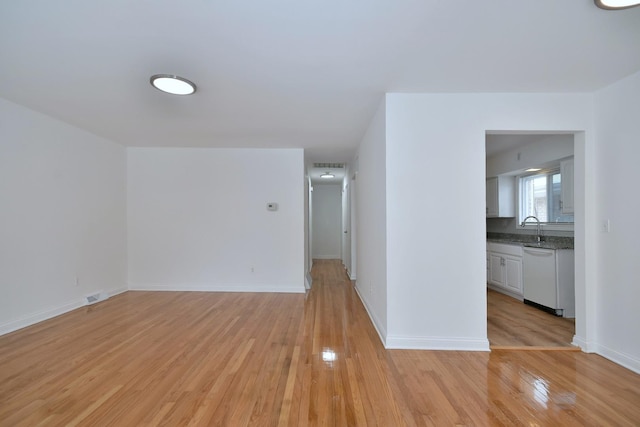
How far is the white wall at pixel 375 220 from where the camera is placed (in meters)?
2.87

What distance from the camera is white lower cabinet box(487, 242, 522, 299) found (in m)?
4.20

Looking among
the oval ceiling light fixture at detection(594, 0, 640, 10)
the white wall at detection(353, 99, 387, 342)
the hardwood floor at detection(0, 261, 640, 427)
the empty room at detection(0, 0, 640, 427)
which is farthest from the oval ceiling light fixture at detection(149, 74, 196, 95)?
the oval ceiling light fixture at detection(594, 0, 640, 10)

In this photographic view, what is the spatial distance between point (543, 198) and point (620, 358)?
9.45 feet

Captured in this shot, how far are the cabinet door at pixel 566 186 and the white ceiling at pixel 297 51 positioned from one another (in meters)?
1.64

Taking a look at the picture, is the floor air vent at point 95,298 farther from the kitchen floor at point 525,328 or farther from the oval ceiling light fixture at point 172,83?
the kitchen floor at point 525,328

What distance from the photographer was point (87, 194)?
4152 mm

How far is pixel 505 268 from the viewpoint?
14.7 feet

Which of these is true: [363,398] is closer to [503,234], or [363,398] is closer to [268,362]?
[268,362]

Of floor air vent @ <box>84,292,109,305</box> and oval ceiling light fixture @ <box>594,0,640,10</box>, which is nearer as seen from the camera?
oval ceiling light fixture @ <box>594,0,640,10</box>

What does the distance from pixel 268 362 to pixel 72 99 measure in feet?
11.2

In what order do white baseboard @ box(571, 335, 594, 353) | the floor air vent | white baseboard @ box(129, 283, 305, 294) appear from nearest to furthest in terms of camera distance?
white baseboard @ box(571, 335, 594, 353), the floor air vent, white baseboard @ box(129, 283, 305, 294)

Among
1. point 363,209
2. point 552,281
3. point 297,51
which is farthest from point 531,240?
point 297,51

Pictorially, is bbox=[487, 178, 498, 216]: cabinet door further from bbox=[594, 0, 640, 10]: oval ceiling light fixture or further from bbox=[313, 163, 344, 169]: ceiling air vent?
bbox=[594, 0, 640, 10]: oval ceiling light fixture

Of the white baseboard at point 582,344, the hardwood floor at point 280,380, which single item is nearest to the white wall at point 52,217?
the hardwood floor at point 280,380
